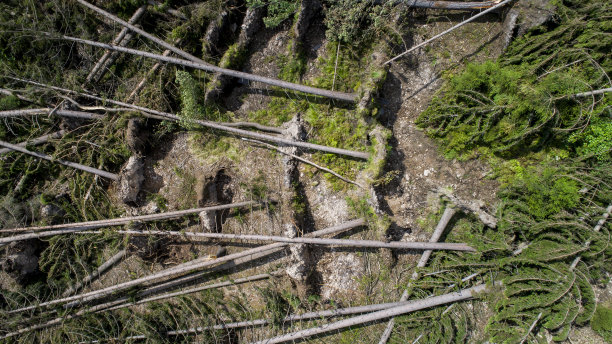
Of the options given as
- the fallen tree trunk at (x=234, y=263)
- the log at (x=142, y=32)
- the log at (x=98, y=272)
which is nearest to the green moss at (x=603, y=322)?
the fallen tree trunk at (x=234, y=263)

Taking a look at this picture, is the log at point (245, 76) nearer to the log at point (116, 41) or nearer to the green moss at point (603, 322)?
the log at point (116, 41)

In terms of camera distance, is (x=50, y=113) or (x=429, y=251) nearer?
(x=429, y=251)

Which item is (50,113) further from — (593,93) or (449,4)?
(593,93)

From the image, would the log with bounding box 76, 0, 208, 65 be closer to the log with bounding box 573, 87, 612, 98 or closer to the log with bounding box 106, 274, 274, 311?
the log with bounding box 106, 274, 274, 311

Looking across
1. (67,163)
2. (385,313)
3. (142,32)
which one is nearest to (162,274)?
(67,163)

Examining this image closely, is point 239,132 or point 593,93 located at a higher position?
point 593,93

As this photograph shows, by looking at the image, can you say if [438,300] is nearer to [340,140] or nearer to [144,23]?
[340,140]

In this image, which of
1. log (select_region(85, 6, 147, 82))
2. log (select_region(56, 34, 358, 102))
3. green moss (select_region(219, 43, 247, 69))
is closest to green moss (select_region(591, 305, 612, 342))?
log (select_region(56, 34, 358, 102))
